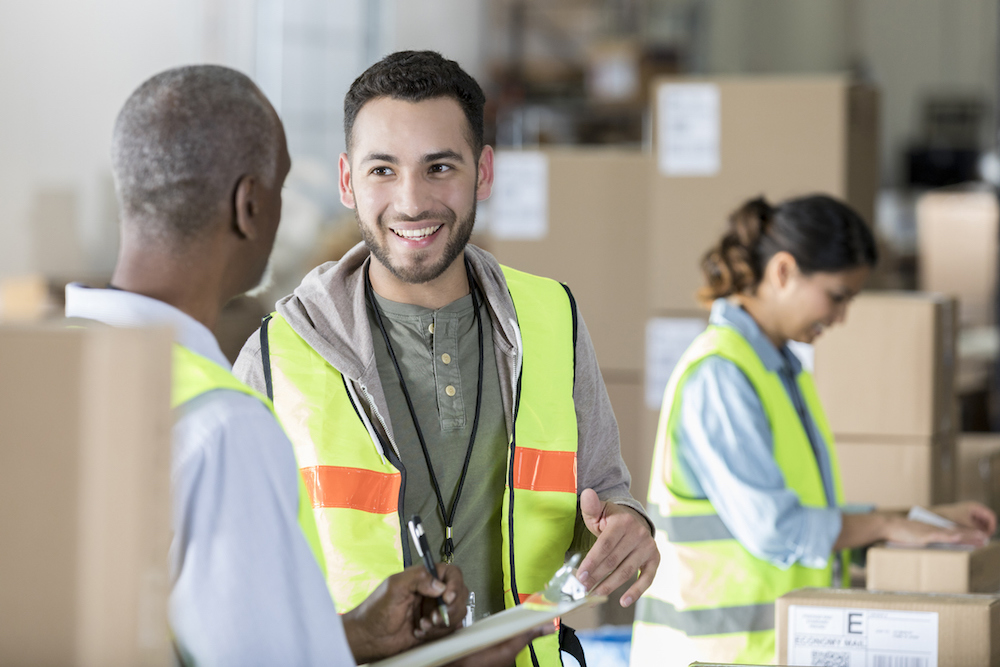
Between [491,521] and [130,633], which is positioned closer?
[130,633]

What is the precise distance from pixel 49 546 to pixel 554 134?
25.3 feet

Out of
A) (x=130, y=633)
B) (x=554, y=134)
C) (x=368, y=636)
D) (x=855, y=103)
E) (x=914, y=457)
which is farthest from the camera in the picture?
(x=554, y=134)

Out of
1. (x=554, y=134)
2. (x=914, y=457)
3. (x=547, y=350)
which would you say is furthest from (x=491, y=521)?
(x=554, y=134)

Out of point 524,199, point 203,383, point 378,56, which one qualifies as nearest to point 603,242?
point 524,199

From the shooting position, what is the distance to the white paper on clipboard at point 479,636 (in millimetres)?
1107

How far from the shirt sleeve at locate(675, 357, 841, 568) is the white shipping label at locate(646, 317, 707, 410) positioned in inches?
44.0

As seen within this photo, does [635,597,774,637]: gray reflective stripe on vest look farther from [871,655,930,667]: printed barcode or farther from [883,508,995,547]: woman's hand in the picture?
[871,655,930,667]: printed barcode

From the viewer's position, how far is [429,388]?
164cm

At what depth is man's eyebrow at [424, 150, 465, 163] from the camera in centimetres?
162

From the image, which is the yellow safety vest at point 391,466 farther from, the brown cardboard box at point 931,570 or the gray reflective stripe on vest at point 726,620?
the brown cardboard box at point 931,570

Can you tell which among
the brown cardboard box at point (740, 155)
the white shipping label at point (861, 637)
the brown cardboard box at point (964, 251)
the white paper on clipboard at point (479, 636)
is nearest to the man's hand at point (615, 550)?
the white paper on clipboard at point (479, 636)

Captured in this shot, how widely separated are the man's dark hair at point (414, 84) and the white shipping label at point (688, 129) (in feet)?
5.52

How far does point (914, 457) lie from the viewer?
266cm

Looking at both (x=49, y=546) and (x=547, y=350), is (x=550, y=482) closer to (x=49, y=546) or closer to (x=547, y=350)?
(x=547, y=350)
